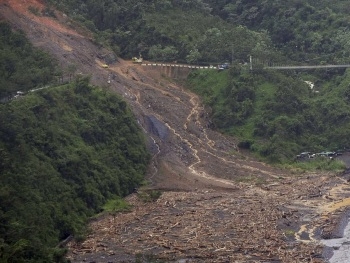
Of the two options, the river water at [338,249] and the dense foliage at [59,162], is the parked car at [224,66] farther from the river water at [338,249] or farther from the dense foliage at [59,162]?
the river water at [338,249]

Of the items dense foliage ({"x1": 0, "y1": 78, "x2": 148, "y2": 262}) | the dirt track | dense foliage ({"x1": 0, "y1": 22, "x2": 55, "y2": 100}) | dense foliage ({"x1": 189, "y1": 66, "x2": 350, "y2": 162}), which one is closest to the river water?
the dirt track

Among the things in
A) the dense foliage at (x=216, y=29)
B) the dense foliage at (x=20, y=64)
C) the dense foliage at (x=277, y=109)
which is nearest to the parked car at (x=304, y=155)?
the dense foliage at (x=277, y=109)

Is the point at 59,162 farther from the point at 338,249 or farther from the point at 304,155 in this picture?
the point at 304,155

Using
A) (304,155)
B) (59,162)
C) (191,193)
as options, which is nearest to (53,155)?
(59,162)

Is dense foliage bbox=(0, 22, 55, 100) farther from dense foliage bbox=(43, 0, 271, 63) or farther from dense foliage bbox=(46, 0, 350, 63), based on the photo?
dense foliage bbox=(46, 0, 350, 63)

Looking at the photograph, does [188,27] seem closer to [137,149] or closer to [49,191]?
[137,149]

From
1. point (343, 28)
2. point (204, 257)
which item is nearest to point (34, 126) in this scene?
point (204, 257)
